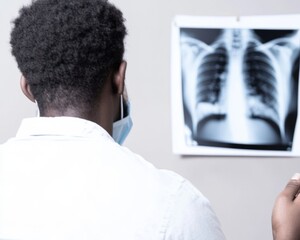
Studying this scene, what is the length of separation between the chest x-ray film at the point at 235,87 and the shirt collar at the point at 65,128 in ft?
1.45

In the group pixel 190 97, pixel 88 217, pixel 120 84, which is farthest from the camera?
pixel 190 97

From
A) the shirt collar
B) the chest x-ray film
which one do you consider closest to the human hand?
the shirt collar

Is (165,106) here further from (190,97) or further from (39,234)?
(39,234)

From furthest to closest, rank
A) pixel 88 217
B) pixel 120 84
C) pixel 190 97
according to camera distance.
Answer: pixel 190 97 < pixel 120 84 < pixel 88 217

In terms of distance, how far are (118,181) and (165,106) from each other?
499 mm

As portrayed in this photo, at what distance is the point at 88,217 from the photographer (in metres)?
0.53

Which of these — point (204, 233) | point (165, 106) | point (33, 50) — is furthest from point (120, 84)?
point (165, 106)

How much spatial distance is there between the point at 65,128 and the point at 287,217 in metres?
0.29

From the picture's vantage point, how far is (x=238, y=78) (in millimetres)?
1022

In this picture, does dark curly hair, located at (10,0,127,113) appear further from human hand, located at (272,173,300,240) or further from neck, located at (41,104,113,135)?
human hand, located at (272,173,300,240)

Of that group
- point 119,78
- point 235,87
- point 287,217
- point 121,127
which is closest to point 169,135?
point 235,87

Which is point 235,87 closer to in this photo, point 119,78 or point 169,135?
point 169,135

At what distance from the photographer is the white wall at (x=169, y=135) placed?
1.03 meters

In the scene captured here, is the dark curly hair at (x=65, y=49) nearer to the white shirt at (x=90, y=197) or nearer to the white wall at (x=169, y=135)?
the white shirt at (x=90, y=197)
